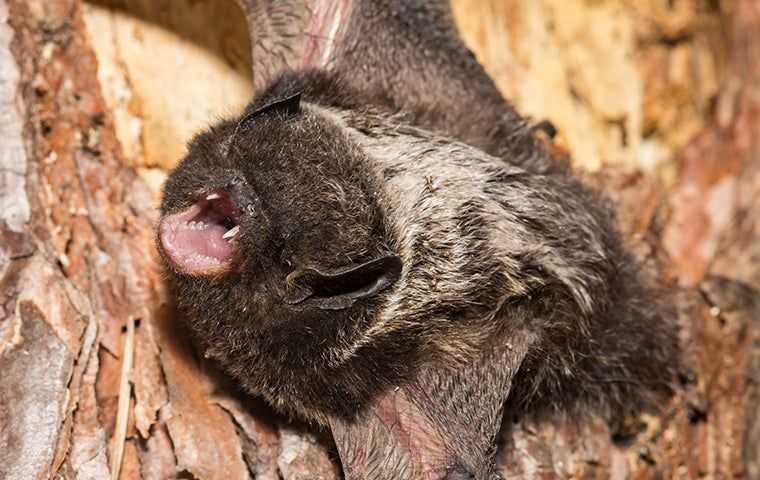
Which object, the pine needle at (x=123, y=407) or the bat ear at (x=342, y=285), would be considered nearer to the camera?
the bat ear at (x=342, y=285)

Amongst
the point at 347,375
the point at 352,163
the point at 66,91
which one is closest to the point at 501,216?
the point at 352,163

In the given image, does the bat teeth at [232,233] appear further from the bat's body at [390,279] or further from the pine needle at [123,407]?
the pine needle at [123,407]

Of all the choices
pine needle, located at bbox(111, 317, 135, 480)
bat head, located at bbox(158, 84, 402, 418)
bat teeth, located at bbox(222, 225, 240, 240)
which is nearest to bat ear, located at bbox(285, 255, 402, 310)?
bat head, located at bbox(158, 84, 402, 418)

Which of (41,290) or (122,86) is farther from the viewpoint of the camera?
(122,86)

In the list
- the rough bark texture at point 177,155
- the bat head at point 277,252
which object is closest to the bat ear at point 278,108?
the bat head at point 277,252

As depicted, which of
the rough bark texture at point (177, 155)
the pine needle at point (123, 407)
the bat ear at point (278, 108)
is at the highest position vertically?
the bat ear at point (278, 108)

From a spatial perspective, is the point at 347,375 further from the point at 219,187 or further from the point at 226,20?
the point at 226,20
